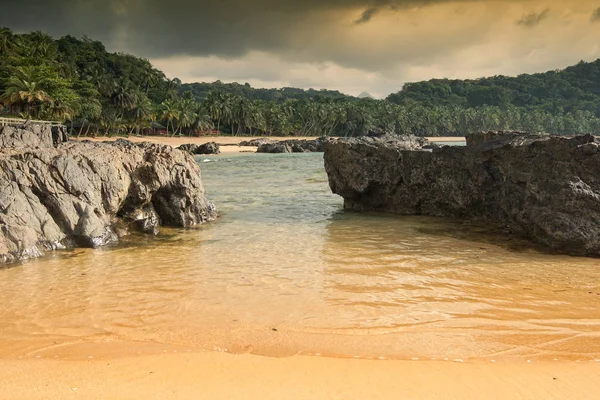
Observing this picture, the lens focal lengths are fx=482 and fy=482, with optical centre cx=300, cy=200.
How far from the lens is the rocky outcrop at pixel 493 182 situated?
8.73m

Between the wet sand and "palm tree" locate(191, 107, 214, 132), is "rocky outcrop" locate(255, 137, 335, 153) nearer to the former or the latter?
"palm tree" locate(191, 107, 214, 132)

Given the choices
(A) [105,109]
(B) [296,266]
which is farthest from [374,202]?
(A) [105,109]

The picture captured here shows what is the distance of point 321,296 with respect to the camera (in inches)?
255

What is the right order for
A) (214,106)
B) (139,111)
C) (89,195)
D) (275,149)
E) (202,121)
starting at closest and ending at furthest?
(89,195), (275,149), (139,111), (202,121), (214,106)

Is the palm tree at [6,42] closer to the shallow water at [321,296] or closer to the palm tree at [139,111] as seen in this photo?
the palm tree at [139,111]

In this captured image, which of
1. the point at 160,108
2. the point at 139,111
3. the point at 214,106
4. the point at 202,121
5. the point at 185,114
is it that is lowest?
the point at 202,121

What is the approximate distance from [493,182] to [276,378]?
9.08m

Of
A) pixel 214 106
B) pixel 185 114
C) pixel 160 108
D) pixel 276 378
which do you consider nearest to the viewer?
pixel 276 378

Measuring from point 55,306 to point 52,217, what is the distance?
3684 millimetres

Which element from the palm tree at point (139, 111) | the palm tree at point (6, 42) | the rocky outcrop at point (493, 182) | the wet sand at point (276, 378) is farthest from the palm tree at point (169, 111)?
the wet sand at point (276, 378)

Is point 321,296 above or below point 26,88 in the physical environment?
below

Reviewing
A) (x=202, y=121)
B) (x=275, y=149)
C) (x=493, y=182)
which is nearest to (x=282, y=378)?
(x=493, y=182)

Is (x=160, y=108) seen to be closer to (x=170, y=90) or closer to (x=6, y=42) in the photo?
(x=170, y=90)

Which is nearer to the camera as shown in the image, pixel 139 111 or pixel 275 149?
pixel 275 149
